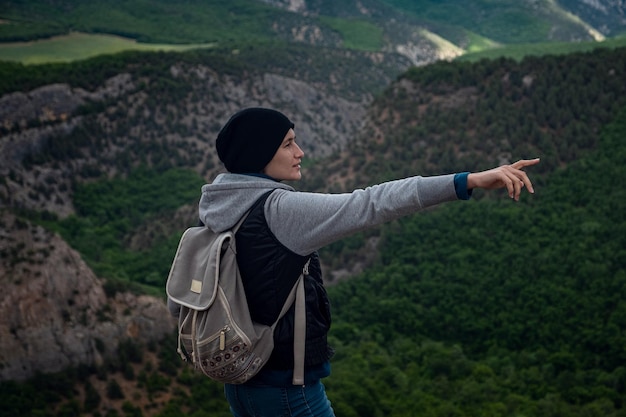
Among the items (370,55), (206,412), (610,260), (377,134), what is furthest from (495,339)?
(370,55)

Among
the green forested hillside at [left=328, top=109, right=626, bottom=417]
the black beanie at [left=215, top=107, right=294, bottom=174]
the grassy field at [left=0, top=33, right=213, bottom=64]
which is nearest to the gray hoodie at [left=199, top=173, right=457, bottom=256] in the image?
the black beanie at [left=215, top=107, right=294, bottom=174]

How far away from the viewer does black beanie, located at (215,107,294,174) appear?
484 centimetres

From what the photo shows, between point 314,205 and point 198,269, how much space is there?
0.77 m

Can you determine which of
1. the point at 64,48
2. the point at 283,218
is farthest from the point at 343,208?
the point at 64,48

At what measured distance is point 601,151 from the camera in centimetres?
3131

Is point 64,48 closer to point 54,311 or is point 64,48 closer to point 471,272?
point 471,272

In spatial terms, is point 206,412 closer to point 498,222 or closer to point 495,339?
point 495,339

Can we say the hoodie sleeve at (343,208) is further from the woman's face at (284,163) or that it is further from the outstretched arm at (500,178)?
the woman's face at (284,163)

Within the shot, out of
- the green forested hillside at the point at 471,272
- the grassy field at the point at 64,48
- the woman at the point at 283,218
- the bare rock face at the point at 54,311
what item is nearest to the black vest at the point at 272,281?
the woman at the point at 283,218

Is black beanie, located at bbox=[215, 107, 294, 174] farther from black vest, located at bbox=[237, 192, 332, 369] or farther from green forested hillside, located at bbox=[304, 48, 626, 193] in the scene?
green forested hillside, located at bbox=[304, 48, 626, 193]

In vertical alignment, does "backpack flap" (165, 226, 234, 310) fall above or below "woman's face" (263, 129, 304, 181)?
below

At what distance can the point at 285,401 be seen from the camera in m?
4.80

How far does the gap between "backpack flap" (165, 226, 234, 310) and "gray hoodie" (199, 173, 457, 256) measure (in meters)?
0.10

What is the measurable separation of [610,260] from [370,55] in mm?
65252
